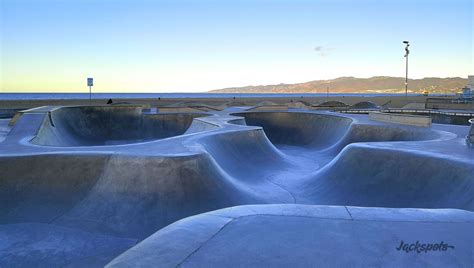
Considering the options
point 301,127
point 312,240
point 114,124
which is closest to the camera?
point 312,240

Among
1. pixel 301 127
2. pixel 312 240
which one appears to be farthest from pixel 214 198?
pixel 301 127

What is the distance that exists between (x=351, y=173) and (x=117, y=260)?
976cm

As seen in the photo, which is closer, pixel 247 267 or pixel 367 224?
pixel 247 267

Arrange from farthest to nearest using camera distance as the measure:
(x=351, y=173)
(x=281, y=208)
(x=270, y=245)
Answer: (x=351, y=173)
(x=281, y=208)
(x=270, y=245)

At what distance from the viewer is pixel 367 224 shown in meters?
4.47

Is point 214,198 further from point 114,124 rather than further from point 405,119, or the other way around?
point 114,124

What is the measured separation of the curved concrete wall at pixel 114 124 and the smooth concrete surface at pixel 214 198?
7104 millimetres

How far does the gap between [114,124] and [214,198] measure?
19.1 m

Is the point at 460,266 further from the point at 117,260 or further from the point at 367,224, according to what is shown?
the point at 117,260

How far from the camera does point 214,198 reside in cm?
967

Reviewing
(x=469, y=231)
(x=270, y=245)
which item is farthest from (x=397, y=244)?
(x=270, y=245)

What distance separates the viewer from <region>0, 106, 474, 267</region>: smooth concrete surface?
3.91 meters

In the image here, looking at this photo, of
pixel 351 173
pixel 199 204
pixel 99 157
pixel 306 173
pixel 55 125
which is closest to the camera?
pixel 199 204

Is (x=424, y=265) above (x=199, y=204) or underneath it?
above
